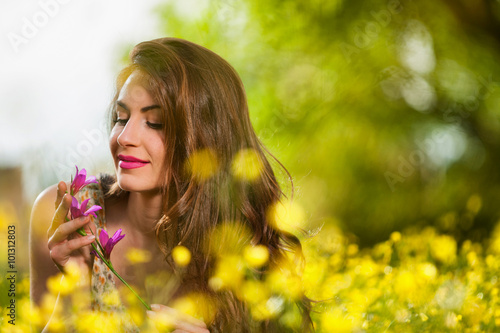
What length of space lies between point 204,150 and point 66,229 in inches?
16.8

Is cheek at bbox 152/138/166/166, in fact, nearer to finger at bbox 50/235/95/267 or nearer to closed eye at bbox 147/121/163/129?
closed eye at bbox 147/121/163/129

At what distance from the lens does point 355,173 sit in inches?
115

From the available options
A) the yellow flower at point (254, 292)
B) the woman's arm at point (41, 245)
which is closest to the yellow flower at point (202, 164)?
the yellow flower at point (254, 292)

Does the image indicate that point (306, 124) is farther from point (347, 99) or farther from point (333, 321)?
point (333, 321)

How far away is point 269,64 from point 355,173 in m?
0.81

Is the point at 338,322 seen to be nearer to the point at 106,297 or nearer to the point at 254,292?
the point at 254,292

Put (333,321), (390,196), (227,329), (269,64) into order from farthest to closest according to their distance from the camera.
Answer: (390,196)
(269,64)
(227,329)
(333,321)

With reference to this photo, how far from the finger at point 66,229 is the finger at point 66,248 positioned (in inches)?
0.5

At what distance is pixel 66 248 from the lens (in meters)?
1.10

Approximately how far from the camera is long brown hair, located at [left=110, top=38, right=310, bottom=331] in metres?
1.26

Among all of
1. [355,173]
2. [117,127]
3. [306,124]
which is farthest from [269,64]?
[117,127]

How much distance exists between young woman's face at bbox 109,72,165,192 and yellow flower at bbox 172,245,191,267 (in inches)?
8.8

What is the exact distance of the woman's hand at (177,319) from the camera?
110 centimetres

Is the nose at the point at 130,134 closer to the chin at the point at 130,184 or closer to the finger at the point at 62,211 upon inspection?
the chin at the point at 130,184
